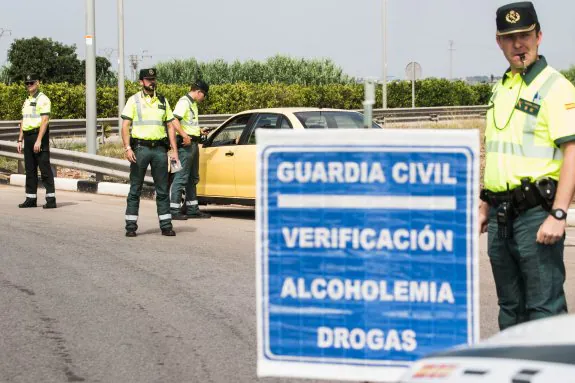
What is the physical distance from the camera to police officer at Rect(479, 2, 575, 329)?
4621mm

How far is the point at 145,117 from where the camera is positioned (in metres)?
12.0

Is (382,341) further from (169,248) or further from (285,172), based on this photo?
(169,248)

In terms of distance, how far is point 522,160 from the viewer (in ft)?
15.5

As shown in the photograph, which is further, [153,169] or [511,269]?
[153,169]

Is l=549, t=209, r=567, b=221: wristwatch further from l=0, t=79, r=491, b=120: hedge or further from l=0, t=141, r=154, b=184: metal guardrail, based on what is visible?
l=0, t=79, r=491, b=120: hedge

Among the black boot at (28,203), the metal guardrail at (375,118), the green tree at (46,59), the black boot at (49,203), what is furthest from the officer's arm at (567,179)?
the green tree at (46,59)

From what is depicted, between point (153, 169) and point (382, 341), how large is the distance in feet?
26.8

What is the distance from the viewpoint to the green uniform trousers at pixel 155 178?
39.4ft

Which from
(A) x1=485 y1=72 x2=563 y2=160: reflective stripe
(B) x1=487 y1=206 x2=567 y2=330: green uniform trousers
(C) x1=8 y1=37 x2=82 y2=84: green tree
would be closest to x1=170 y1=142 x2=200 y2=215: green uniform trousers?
(B) x1=487 y1=206 x2=567 y2=330: green uniform trousers

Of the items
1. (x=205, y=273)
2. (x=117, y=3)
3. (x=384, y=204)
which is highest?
(x=117, y=3)

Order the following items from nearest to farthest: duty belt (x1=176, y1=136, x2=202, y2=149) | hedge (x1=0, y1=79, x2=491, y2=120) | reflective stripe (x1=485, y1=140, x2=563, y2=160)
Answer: reflective stripe (x1=485, y1=140, x2=563, y2=160)
duty belt (x1=176, y1=136, x2=202, y2=149)
hedge (x1=0, y1=79, x2=491, y2=120)

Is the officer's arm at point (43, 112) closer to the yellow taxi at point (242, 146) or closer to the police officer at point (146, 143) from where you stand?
the yellow taxi at point (242, 146)

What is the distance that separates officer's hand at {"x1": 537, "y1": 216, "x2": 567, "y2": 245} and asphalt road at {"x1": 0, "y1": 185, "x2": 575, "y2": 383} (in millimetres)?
1970

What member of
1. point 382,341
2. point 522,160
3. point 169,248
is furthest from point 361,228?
point 169,248
